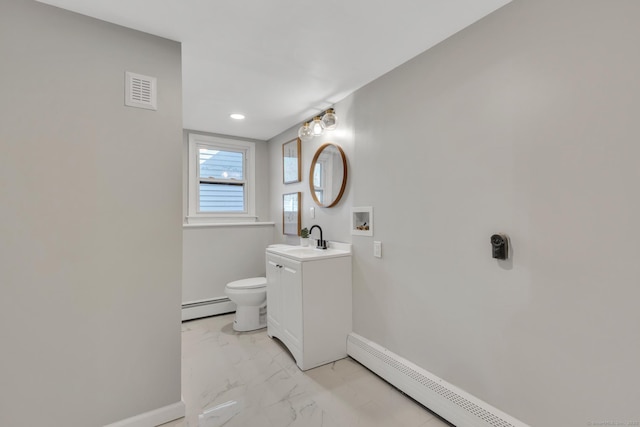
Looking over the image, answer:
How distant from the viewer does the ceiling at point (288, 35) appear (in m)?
1.43

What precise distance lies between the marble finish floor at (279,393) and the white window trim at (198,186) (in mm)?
1597

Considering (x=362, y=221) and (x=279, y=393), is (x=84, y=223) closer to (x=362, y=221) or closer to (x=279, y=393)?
(x=279, y=393)

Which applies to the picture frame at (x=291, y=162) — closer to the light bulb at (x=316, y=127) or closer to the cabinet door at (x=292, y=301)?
the light bulb at (x=316, y=127)

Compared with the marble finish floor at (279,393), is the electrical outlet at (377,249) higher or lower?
higher

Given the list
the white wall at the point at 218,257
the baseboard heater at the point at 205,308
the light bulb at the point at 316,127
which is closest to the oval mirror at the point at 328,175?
the light bulb at the point at 316,127

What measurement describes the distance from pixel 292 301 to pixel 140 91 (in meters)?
1.78

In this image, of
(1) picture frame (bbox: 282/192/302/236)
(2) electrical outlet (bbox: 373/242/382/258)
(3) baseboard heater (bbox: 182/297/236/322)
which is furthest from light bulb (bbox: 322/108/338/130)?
(3) baseboard heater (bbox: 182/297/236/322)

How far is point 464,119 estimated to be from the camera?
1.61 metres

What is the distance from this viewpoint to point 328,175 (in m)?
2.71

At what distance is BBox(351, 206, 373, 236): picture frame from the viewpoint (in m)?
2.25

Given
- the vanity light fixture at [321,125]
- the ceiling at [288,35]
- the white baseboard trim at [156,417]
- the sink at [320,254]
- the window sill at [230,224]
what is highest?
the ceiling at [288,35]

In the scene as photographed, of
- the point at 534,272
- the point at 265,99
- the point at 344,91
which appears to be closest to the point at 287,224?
the point at 265,99

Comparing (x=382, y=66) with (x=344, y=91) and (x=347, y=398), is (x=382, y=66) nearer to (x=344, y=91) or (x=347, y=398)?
(x=344, y=91)

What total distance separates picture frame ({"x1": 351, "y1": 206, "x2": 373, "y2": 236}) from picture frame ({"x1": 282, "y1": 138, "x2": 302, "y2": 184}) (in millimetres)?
1052
